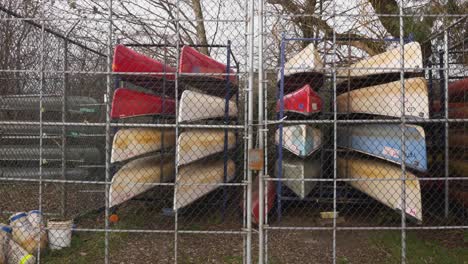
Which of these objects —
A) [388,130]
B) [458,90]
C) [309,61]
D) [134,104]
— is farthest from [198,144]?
[458,90]

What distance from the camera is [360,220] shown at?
18.0 feet

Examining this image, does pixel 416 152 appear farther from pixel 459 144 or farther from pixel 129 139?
pixel 129 139

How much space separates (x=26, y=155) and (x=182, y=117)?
3.59 meters

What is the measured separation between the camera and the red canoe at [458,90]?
5.36m

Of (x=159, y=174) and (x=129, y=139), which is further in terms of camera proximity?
(x=159, y=174)

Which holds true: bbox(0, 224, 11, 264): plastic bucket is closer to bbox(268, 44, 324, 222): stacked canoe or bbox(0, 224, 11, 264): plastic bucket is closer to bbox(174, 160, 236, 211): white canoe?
bbox(174, 160, 236, 211): white canoe

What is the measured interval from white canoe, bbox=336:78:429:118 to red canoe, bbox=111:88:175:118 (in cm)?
259

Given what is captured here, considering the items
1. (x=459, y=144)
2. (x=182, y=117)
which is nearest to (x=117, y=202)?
(x=182, y=117)

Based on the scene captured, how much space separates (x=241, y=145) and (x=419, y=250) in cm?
304

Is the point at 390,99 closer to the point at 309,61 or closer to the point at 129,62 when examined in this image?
the point at 309,61

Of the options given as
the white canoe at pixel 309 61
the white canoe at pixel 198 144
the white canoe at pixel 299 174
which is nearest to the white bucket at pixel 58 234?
the white canoe at pixel 198 144

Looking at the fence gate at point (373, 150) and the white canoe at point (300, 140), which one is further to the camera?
the white canoe at point (300, 140)

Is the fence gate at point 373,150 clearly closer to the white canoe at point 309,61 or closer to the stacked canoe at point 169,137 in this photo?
the white canoe at point 309,61

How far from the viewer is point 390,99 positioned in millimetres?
4664
